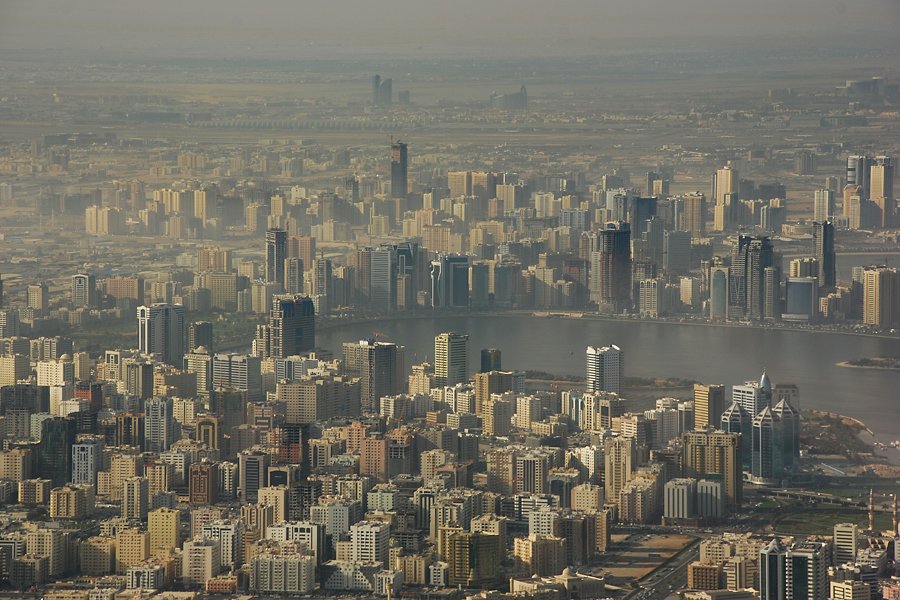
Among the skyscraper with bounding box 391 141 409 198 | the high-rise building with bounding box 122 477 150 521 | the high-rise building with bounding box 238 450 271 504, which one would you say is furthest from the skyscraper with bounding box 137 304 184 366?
the skyscraper with bounding box 391 141 409 198

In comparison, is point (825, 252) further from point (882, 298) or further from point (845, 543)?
point (845, 543)

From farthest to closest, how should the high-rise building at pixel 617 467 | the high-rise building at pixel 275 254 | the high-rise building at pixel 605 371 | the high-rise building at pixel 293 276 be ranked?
the high-rise building at pixel 275 254, the high-rise building at pixel 293 276, the high-rise building at pixel 605 371, the high-rise building at pixel 617 467

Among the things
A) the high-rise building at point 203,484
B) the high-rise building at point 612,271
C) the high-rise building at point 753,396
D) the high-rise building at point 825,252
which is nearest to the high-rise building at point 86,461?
the high-rise building at point 203,484

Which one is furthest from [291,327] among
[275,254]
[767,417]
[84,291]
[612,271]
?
[767,417]

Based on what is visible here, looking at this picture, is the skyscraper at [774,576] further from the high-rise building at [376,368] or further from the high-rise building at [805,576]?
the high-rise building at [376,368]

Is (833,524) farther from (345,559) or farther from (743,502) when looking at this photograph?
(345,559)

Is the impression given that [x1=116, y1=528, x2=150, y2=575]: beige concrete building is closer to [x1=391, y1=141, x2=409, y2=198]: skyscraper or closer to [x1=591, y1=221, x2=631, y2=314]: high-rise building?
[x1=591, y1=221, x2=631, y2=314]: high-rise building
